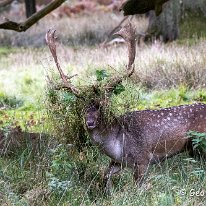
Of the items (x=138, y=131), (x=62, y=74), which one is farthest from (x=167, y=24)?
(x=62, y=74)

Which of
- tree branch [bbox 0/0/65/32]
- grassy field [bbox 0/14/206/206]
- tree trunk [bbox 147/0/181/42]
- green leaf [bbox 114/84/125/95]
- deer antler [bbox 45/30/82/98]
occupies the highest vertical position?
tree branch [bbox 0/0/65/32]

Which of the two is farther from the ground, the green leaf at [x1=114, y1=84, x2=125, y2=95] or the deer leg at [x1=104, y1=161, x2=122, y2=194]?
the green leaf at [x1=114, y1=84, x2=125, y2=95]

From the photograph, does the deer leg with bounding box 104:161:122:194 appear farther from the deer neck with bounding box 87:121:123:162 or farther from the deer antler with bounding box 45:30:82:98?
the deer antler with bounding box 45:30:82:98

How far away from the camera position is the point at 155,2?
265 inches

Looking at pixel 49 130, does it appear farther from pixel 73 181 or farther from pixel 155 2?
pixel 155 2

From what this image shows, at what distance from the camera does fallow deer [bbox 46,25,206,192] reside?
19.1 ft

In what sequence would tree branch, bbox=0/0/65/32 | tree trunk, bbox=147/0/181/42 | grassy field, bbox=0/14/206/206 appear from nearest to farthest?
grassy field, bbox=0/14/206/206, tree branch, bbox=0/0/65/32, tree trunk, bbox=147/0/181/42

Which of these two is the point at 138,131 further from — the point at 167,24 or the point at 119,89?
the point at 167,24

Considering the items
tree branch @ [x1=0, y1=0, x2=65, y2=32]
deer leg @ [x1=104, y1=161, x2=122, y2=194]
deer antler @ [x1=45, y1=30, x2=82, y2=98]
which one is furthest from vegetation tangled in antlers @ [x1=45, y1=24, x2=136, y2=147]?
tree branch @ [x1=0, y1=0, x2=65, y2=32]

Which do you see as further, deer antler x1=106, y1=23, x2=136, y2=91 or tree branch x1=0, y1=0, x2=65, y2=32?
tree branch x1=0, y1=0, x2=65, y2=32

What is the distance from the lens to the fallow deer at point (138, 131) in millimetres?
5824

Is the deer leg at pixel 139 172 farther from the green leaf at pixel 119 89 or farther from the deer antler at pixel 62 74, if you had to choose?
the deer antler at pixel 62 74

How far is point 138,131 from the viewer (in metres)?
5.95

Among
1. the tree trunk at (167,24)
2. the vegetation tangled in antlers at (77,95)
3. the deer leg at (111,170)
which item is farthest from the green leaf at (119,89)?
the tree trunk at (167,24)
